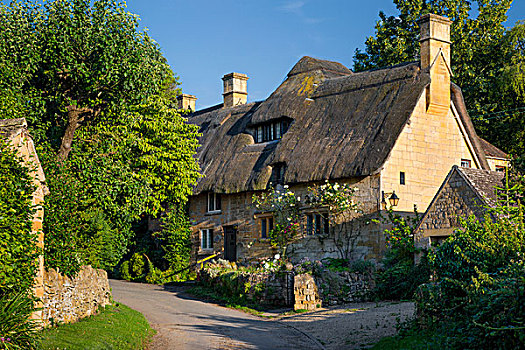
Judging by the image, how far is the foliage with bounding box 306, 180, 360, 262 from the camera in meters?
26.7

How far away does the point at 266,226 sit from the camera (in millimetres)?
30656

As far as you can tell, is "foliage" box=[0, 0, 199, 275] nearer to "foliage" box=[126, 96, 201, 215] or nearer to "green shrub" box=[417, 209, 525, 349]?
"foliage" box=[126, 96, 201, 215]

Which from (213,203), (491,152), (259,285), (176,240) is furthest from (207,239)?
(491,152)

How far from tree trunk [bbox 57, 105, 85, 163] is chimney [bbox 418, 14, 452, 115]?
48.1ft

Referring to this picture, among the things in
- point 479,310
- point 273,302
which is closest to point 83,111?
point 273,302

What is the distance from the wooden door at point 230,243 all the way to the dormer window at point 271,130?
4794 millimetres

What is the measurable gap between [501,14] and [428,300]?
31564 mm

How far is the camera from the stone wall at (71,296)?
14531 millimetres

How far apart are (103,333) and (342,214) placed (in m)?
14.6

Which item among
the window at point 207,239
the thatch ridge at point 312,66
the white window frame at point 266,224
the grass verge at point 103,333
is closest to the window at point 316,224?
the white window frame at point 266,224

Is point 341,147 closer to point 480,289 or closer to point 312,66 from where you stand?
point 312,66

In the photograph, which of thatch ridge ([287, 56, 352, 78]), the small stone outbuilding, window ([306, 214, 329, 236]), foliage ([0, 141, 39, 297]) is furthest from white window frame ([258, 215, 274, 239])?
foliage ([0, 141, 39, 297])

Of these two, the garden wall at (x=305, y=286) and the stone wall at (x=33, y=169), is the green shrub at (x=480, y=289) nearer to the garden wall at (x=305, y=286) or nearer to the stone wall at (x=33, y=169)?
the garden wall at (x=305, y=286)

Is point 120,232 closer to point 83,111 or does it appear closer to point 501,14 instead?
point 83,111
